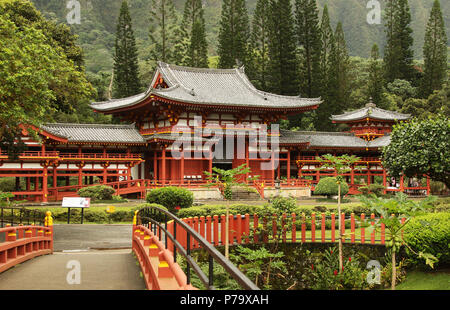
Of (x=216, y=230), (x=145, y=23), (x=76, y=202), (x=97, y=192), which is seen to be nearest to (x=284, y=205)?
(x=216, y=230)

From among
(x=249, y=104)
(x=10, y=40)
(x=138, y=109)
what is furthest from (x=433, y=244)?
(x=138, y=109)

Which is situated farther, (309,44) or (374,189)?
(309,44)

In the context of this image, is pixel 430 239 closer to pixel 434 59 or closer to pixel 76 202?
pixel 76 202

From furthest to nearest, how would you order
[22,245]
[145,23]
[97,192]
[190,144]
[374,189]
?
[145,23]
[374,189]
[190,144]
[97,192]
[22,245]

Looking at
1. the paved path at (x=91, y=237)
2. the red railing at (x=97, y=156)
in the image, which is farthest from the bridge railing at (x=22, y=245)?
the red railing at (x=97, y=156)

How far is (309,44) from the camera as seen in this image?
5328cm

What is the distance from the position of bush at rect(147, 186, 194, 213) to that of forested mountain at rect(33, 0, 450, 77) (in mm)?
67546

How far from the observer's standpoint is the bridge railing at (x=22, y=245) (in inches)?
339

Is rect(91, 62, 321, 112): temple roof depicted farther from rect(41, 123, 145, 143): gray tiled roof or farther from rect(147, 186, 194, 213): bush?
rect(147, 186, 194, 213): bush

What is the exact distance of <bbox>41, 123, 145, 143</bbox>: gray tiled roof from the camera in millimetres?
28828

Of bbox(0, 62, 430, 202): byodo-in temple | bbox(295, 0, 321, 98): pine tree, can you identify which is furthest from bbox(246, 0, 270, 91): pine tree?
bbox(0, 62, 430, 202): byodo-in temple

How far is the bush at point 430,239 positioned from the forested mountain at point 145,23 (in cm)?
7816

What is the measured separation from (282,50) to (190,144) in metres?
24.7

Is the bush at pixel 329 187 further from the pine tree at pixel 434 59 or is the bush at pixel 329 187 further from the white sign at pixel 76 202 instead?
the pine tree at pixel 434 59
